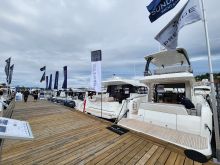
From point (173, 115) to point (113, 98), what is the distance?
878 cm

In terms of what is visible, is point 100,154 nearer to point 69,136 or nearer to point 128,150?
point 128,150

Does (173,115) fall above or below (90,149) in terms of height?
above

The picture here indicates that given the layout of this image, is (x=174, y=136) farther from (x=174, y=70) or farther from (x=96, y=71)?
(x=174, y=70)

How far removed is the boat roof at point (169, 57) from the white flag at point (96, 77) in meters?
3.95

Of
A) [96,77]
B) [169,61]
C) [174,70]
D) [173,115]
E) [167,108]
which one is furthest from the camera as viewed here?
[169,61]

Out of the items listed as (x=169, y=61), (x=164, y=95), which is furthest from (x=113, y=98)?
(x=169, y=61)

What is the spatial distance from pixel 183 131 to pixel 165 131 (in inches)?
30.7

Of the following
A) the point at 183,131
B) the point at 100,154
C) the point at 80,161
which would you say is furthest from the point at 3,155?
the point at 183,131

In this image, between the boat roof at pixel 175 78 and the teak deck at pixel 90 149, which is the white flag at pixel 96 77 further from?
the teak deck at pixel 90 149

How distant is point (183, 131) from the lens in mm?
5898

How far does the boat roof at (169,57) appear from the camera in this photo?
9.65 meters

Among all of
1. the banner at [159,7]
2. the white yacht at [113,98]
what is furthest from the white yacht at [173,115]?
the banner at [159,7]

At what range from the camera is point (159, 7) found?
20.1 ft

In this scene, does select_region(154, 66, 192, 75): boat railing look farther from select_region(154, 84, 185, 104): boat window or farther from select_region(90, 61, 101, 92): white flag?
select_region(90, 61, 101, 92): white flag
